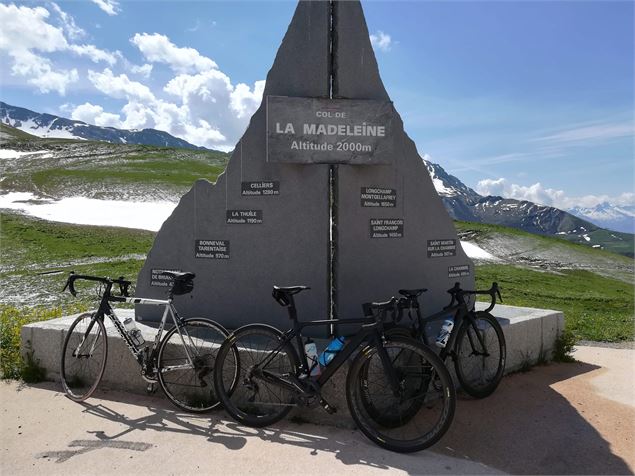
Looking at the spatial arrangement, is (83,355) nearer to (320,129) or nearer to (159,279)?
(159,279)

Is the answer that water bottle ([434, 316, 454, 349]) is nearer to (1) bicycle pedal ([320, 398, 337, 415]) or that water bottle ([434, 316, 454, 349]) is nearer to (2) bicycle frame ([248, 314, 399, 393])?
(2) bicycle frame ([248, 314, 399, 393])

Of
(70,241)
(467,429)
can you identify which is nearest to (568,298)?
(467,429)

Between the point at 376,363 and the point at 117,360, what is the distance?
332cm

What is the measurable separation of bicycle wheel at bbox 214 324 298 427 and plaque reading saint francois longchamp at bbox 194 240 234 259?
5.70ft

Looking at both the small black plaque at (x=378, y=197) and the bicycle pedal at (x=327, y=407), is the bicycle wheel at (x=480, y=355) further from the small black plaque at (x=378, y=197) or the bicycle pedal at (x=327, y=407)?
the small black plaque at (x=378, y=197)

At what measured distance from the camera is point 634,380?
7.11m

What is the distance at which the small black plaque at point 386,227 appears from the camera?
687 centimetres

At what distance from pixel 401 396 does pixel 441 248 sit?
10.2ft

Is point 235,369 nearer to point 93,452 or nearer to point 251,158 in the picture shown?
point 93,452

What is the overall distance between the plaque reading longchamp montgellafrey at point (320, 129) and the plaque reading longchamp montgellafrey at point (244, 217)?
786 mm

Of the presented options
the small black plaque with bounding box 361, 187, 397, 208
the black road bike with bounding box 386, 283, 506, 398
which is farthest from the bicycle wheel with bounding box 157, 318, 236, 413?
the small black plaque with bounding box 361, 187, 397, 208

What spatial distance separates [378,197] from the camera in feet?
22.6

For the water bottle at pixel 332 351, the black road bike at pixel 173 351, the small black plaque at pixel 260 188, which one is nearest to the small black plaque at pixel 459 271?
the small black plaque at pixel 260 188

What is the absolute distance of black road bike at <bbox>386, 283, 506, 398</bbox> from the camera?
18.8ft
